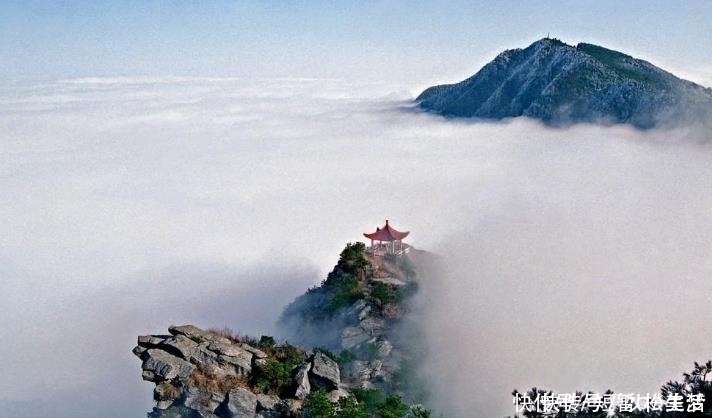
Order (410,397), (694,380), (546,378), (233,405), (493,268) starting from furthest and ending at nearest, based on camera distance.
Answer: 1. (493,268)
2. (546,378)
3. (410,397)
4. (233,405)
5. (694,380)

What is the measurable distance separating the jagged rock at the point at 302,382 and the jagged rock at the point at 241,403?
1992mm

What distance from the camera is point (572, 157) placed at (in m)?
156

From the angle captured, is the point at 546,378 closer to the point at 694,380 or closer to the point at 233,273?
the point at 694,380

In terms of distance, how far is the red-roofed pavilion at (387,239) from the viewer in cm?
4919

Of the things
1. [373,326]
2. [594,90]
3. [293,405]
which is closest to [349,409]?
[293,405]

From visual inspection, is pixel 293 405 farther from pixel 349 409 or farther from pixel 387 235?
pixel 387 235

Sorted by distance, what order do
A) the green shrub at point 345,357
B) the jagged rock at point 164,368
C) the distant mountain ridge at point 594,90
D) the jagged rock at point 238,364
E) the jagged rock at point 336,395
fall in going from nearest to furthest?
the jagged rock at point 164,368 → the jagged rock at point 336,395 → the jagged rock at point 238,364 → the green shrub at point 345,357 → the distant mountain ridge at point 594,90

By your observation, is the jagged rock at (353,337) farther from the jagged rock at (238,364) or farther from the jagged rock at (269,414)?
the jagged rock at (269,414)

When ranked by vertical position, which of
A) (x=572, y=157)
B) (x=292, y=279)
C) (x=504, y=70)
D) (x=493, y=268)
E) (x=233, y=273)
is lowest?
(x=493, y=268)

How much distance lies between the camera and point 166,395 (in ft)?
91.1

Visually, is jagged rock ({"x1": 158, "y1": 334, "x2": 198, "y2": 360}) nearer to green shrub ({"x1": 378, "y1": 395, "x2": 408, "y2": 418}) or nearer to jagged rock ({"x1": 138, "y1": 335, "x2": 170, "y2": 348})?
jagged rock ({"x1": 138, "y1": 335, "x2": 170, "y2": 348})

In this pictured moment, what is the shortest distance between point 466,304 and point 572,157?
119704 millimetres

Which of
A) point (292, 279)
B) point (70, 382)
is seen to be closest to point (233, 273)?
point (292, 279)

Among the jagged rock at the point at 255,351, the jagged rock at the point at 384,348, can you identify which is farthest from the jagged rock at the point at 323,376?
the jagged rock at the point at 384,348
